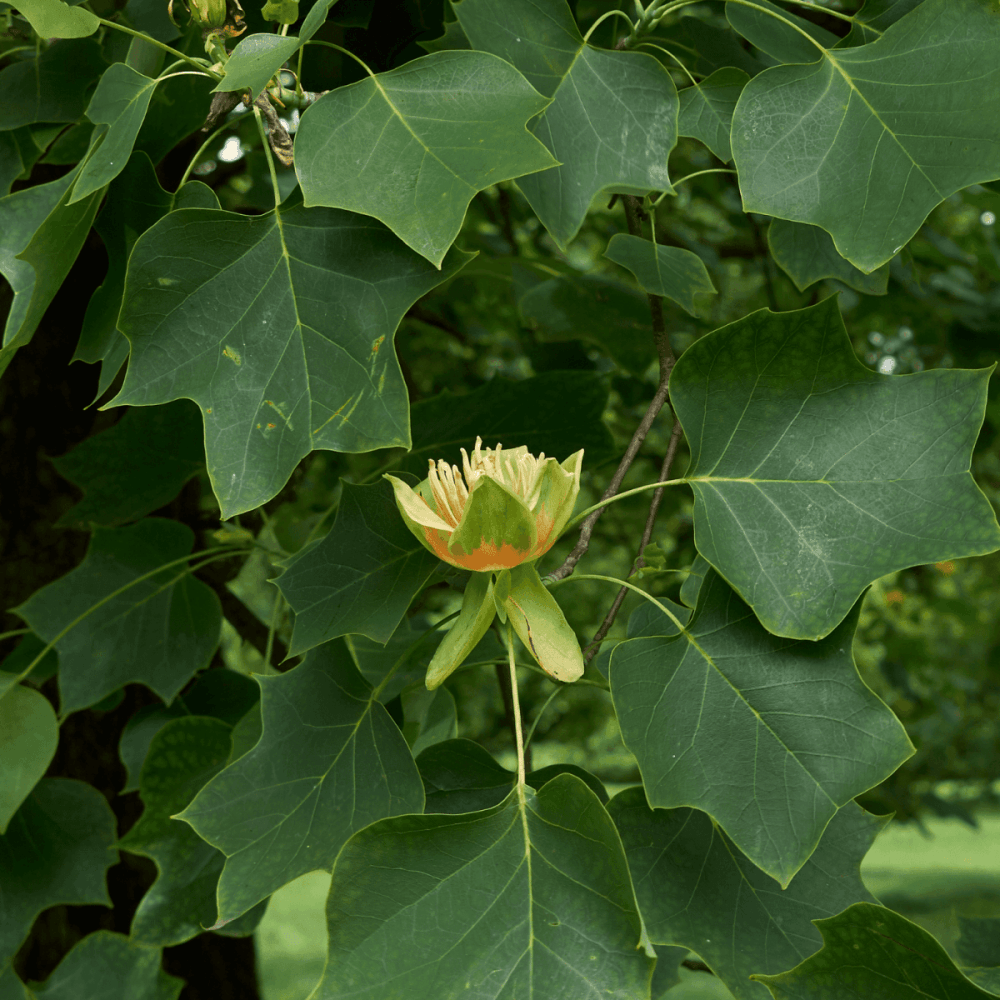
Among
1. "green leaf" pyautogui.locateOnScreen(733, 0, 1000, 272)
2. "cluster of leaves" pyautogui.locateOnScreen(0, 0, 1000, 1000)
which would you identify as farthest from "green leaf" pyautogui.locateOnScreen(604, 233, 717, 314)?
"green leaf" pyautogui.locateOnScreen(733, 0, 1000, 272)

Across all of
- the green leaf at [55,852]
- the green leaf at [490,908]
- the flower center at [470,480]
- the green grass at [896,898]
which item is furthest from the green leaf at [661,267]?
the green grass at [896,898]

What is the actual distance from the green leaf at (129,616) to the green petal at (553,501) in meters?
0.69

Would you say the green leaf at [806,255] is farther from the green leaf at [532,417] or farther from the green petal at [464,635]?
the green petal at [464,635]

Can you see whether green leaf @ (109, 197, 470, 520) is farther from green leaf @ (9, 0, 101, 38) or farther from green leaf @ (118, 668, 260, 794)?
green leaf @ (118, 668, 260, 794)

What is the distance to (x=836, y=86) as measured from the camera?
2.70 feet

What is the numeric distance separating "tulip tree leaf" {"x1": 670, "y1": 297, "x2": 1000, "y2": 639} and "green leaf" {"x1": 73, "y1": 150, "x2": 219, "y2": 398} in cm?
57

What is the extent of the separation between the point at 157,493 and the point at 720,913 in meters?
0.96

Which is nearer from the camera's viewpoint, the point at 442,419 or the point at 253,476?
the point at 253,476

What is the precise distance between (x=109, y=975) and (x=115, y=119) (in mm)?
1113

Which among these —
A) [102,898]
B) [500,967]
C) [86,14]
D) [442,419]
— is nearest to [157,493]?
[442,419]

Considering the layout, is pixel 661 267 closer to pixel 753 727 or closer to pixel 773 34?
pixel 773 34

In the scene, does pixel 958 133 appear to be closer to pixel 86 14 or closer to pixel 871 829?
pixel 871 829

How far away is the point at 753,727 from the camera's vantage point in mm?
733

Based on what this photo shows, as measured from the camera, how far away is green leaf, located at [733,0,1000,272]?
0.77 meters
